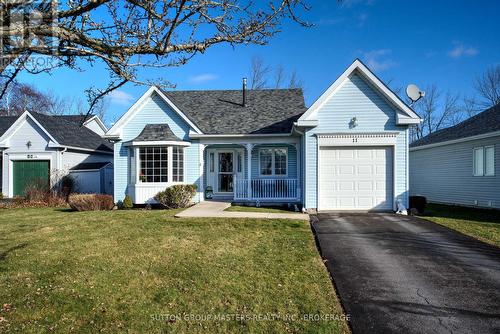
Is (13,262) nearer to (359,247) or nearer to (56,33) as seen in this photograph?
(56,33)

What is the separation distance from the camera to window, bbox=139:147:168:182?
14.8m

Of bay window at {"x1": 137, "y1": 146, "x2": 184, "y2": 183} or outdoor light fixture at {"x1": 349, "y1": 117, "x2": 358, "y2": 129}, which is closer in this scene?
outdoor light fixture at {"x1": 349, "y1": 117, "x2": 358, "y2": 129}

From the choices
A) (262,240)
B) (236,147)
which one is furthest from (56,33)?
(236,147)

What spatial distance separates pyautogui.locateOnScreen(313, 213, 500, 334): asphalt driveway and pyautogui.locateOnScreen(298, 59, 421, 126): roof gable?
4.47 metres

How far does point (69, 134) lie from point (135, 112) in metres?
7.43

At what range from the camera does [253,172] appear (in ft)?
52.7

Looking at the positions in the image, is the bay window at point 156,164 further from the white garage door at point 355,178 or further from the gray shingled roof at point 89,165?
the gray shingled roof at point 89,165

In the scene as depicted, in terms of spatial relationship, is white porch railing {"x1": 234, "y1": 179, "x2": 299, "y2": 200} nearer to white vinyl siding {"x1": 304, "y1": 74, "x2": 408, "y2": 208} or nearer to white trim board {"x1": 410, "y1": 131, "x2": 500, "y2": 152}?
white vinyl siding {"x1": 304, "y1": 74, "x2": 408, "y2": 208}

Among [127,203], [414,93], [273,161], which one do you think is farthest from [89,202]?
[414,93]

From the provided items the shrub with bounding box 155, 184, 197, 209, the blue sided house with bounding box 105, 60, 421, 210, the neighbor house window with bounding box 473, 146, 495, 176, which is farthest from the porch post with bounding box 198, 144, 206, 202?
the neighbor house window with bounding box 473, 146, 495, 176

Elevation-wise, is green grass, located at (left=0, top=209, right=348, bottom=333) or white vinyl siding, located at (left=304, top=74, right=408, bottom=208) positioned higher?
white vinyl siding, located at (left=304, top=74, right=408, bottom=208)

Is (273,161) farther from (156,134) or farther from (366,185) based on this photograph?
(156,134)

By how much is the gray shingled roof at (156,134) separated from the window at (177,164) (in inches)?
20.6

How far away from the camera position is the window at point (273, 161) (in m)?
16.0
